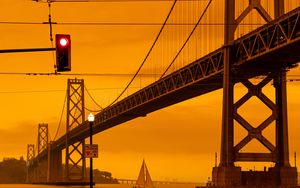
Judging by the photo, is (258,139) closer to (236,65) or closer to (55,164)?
(236,65)

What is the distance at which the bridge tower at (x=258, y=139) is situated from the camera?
53625mm

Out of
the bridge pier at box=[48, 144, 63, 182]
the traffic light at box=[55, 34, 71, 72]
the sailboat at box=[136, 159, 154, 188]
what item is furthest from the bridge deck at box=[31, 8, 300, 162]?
the bridge pier at box=[48, 144, 63, 182]

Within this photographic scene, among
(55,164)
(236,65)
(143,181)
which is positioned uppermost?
(236,65)

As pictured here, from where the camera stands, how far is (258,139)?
5369 cm

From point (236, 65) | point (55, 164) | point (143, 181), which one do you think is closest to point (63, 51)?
point (236, 65)

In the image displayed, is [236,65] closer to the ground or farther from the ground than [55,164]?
farther from the ground

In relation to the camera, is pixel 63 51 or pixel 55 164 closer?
pixel 63 51

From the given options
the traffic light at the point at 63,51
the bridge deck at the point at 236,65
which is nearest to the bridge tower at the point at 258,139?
the bridge deck at the point at 236,65

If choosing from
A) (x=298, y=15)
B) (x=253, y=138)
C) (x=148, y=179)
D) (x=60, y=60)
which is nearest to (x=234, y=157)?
(x=253, y=138)

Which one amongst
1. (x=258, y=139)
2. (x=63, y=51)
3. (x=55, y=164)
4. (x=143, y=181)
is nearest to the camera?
(x=63, y=51)

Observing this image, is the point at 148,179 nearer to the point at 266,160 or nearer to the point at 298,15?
the point at 266,160

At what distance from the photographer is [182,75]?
65625 mm

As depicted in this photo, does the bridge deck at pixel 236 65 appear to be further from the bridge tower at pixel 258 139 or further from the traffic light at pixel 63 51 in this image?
the traffic light at pixel 63 51

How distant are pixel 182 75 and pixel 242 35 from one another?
11681 millimetres
